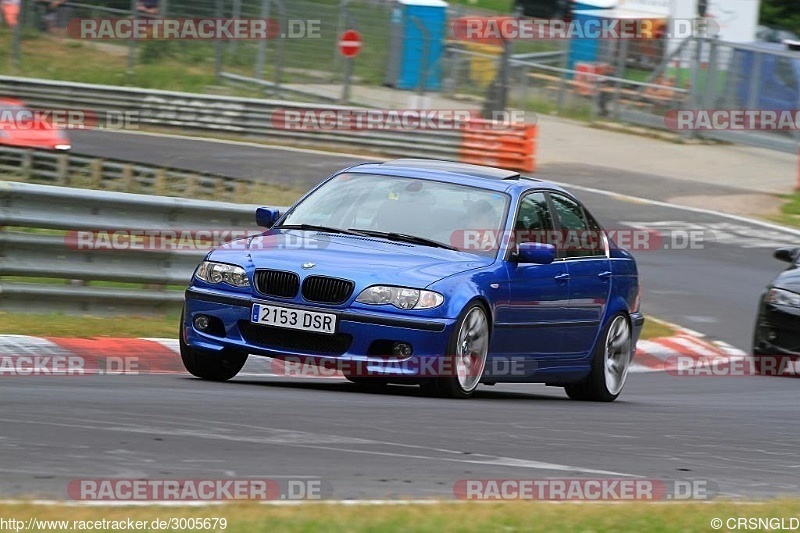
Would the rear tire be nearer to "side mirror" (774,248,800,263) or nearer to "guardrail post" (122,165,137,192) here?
"side mirror" (774,248,800,263)

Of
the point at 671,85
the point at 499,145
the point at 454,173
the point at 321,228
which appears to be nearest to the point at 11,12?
the point at 499,145

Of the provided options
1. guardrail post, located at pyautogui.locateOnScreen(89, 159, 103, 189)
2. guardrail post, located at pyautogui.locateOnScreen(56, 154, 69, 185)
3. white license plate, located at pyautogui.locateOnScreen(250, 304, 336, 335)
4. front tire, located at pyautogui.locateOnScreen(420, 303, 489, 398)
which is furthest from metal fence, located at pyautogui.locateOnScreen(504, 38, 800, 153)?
white license plate, located at pyautogui.locateOnScreen(250, 304, 336, 335)

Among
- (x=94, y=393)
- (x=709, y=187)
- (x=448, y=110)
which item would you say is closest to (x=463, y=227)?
(x=94, y=393)

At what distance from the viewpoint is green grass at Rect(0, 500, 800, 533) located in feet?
16.1

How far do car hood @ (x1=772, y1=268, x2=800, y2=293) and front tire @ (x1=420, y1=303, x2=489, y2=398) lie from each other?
17.4 ft

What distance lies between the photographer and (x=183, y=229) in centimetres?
1175

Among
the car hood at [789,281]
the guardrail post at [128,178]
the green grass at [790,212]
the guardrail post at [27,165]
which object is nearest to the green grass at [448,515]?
the car hood at [789,281]

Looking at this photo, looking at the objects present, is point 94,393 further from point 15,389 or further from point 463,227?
point 463,227

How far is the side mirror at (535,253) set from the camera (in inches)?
368

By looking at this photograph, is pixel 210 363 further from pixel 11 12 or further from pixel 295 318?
pixel 11 12

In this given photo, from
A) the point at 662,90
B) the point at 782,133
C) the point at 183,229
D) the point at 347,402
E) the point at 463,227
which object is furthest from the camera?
the point at 662,90

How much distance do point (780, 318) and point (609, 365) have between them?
3.17m

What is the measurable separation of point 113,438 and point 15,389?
Result: 1621mm

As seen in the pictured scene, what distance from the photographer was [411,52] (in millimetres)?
32656
